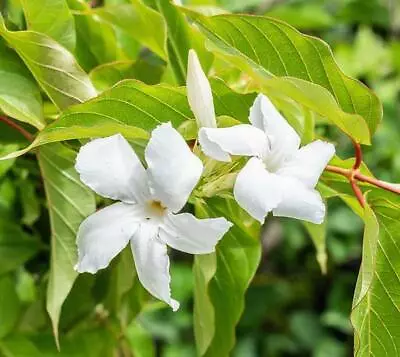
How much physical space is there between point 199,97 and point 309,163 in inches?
2.6

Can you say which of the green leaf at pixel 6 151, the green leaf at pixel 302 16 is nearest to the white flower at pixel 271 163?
the green leaf at pixel 6 151

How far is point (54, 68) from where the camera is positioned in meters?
0.50

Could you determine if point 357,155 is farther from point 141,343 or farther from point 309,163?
point 141,343

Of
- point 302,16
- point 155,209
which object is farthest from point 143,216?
point 302,16

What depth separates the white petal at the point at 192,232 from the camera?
16.2 inches

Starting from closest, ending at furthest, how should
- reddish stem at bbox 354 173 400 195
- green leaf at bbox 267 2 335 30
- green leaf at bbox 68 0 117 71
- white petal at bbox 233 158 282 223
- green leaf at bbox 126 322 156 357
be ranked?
white petal at bbox 233 158 282 223
reddish stem at bbox 354 173 400 195
green leaf at bbox 68 0 117 71
green leaf at bbox 126 322 156 357
green leaf at bbox 267 2 335 30

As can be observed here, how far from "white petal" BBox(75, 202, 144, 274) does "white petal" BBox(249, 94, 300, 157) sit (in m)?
0.08

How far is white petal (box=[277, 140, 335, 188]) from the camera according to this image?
42 centimetres

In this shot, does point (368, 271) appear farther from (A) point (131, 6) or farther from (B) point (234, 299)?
(A) point (131, 6)

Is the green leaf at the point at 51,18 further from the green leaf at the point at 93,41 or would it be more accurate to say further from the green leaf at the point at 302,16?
the green leaf at the point at 302,16

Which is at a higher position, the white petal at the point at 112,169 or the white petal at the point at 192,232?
the white petal at the point at 112,169

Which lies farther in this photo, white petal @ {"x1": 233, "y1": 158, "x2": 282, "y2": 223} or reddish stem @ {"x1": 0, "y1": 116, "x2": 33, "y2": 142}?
reddish stem @ {"x1": 0, "y1": 116, "x2": 33, "y2": 142}

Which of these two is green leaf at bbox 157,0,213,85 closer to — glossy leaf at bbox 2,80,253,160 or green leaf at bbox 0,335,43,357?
glossy leaf at bbox 2,80,253,160

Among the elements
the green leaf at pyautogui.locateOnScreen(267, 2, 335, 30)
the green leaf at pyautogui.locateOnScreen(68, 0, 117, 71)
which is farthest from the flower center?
the green leaf at pyautogui.locateOnScreen(267, 2, 335, 30)
